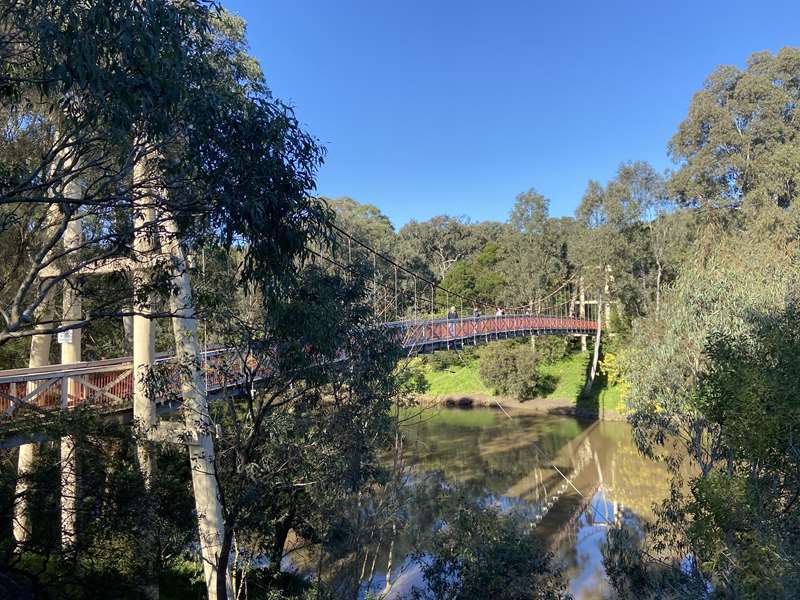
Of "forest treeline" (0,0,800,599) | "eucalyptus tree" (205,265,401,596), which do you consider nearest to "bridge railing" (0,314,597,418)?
"forest treeline" (0,0,800,599)

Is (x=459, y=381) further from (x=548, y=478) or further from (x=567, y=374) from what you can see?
(x=548, y=478)

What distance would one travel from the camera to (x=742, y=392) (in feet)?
12.5

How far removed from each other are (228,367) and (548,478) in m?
8.51

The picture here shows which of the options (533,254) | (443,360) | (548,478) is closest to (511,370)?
(443,360)

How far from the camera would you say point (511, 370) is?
689 inches

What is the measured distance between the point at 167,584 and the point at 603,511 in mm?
6596

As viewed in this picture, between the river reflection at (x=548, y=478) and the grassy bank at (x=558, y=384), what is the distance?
1.32 meters

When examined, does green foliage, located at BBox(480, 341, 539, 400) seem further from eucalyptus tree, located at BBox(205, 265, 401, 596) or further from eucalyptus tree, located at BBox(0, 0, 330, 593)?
eucalyptus tree, located at BBox(0, 0, 330, 593)

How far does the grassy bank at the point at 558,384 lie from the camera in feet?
55.3

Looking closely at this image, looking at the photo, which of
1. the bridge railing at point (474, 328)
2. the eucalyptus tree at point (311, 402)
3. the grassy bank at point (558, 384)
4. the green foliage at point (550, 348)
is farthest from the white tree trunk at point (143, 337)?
the green foliage at point (550, 348)

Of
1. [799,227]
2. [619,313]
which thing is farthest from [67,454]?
[619,313]

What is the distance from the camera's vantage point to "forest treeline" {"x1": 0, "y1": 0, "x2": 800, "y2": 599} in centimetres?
296

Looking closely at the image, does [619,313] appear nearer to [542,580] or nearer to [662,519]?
[662,519]

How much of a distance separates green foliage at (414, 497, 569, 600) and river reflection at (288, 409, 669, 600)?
901 mm
